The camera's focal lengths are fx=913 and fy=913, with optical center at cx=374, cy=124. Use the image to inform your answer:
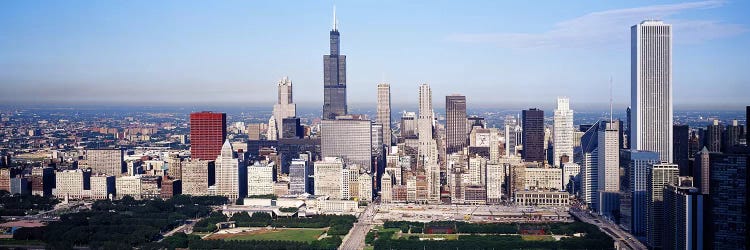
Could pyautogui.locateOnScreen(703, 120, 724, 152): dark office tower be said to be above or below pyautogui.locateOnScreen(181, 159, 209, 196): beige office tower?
above

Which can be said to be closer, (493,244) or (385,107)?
(493,244)

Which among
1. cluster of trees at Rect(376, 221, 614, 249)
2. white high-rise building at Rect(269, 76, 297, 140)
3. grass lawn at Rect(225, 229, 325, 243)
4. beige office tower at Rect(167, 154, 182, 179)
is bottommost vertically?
grass lawn at Rect(225, 229, 325, 243)

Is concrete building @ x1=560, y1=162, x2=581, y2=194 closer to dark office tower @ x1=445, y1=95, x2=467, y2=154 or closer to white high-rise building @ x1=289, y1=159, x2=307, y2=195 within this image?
dark office tower @ x1=445, y1=95, x2=467, y2=154

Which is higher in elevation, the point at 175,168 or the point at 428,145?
the point at 428,145

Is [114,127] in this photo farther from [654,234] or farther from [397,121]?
[654,234]

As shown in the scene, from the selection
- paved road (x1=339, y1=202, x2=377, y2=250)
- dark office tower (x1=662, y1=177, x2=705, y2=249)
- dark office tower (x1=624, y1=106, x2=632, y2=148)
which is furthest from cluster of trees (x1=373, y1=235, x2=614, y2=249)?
dark office tower (x1=624, y1=106, x2=632, y2=148)

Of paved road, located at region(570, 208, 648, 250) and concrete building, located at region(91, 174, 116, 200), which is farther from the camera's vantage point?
concrete building, located at region(91, 174, 116, 200)

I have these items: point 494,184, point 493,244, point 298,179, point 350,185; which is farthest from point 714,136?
point 298,179

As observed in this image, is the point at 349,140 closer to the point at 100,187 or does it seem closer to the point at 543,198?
the point at 543,198
